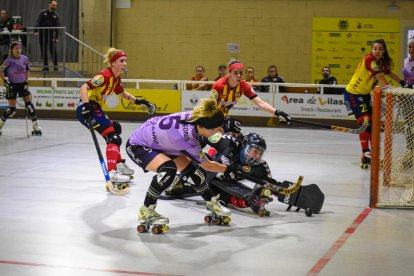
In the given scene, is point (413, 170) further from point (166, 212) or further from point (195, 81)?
point (195, 81)

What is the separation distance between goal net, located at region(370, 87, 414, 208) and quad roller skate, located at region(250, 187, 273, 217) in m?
1.27

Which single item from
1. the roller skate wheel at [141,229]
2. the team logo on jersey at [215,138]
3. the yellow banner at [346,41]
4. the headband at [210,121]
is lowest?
the roller skate wheel at [141,229]

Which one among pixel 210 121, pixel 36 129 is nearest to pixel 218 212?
pixel 210 121

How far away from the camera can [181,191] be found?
8047mm

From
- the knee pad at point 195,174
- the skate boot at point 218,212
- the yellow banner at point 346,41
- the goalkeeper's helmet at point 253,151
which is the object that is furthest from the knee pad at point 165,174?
the yellow banner at point 346,41

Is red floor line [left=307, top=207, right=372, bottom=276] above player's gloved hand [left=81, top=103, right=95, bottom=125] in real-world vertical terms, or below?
below

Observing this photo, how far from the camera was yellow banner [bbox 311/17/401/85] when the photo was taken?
→ 64.3ft

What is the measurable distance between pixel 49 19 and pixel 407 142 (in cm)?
1267

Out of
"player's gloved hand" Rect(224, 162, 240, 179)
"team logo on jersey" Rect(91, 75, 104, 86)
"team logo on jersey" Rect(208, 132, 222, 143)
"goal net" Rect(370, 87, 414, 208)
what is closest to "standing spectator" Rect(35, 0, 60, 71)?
"team logo on jersey" Rect(91, 75, 104, 86)

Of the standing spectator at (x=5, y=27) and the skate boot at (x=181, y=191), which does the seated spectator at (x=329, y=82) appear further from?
the skate boot at (x=181, y=191)

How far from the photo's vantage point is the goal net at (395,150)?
25.4 feet

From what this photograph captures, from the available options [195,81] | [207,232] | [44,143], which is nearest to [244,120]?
[195,81]

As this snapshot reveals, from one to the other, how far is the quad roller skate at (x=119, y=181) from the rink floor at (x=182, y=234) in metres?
0.17

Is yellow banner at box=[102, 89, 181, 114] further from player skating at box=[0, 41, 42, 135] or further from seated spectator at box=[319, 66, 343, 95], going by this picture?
player skating at box=[0, 41, 42, 135]
